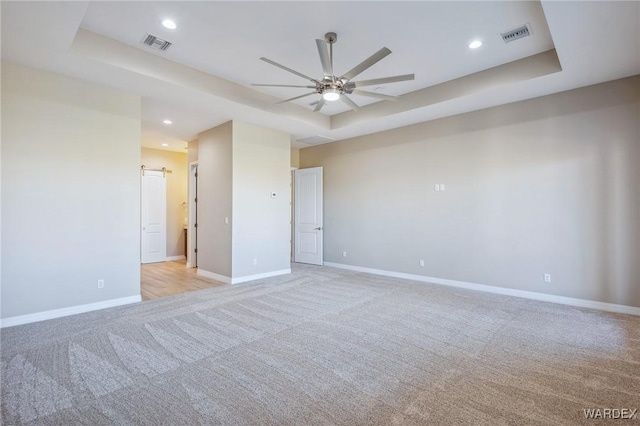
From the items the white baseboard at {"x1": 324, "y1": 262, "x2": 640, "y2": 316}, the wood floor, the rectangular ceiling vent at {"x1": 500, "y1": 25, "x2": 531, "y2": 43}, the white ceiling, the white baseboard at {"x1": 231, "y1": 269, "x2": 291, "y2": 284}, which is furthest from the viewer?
the white baseboard at {"x1": 231, "y1": 269, "x2": 291, "y2": 284}

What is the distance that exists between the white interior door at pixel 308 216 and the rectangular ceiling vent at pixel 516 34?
480 centimetres

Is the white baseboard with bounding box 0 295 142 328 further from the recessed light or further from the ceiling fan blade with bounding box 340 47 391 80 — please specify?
the ceiling fan blade with bounding box 340 47 391 80

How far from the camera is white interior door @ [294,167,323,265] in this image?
303 inches

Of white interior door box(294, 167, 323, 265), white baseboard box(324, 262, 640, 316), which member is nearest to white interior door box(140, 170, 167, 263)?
white interior door box(294, 167, 323, 265)

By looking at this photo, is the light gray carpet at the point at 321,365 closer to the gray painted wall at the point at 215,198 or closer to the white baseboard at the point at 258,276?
the white baseboard at the point at 258,276

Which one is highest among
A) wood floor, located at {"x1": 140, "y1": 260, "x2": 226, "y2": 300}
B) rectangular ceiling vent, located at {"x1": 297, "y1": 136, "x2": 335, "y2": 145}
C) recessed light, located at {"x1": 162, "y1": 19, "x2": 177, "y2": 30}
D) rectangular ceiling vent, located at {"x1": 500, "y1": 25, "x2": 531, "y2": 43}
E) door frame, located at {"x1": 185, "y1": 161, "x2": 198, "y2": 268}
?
recessed light, located at {"x1": 162, "y1": 19, "x2": 177, "y2": 30}

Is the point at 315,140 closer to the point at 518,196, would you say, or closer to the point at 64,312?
the point at 518,196

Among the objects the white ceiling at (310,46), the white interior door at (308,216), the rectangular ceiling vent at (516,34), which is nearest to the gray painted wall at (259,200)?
→ the white ceiling at (310,46)

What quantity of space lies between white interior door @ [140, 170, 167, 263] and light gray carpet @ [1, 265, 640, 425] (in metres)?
4.30

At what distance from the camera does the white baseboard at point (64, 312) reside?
11.3 ft

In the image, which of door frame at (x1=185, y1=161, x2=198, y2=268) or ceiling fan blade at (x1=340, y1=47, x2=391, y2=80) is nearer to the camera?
ceiling fan blade at (x1=340, y1=47, x2=391, y2=80)

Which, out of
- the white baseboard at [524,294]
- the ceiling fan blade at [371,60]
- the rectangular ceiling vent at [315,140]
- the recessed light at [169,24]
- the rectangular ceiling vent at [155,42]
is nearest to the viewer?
the ceiling fan blade at [371,60]

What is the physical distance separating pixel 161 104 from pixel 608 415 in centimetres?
594

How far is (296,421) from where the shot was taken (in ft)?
6.37
